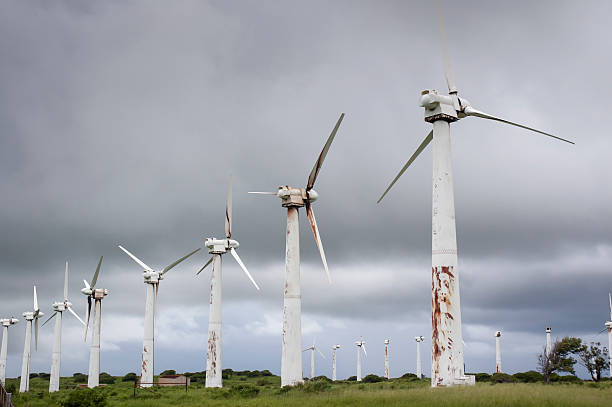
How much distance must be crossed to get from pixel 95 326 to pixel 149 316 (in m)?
13.5

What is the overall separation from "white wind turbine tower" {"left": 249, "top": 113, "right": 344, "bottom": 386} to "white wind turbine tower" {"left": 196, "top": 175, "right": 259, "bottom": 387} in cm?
1891

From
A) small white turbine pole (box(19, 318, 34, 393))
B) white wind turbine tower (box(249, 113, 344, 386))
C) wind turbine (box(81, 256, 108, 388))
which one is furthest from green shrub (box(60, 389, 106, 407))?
small white turbine pole (box(19, 318, 34, 393))

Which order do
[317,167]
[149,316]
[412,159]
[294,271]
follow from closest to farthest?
[412,159] < [294,271] < [317,167] < [149,316]

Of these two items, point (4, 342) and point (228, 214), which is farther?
point (4, 342)

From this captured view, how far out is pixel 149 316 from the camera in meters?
83.7

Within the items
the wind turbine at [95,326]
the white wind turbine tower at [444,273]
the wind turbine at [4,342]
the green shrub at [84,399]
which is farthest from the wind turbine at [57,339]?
the white wind turbine tower at [444,273]

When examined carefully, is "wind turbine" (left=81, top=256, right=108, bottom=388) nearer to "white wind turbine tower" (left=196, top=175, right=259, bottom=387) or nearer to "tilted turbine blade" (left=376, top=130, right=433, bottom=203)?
"white wind turbine tower" (left=196, top=175, right=259, bottom=387)

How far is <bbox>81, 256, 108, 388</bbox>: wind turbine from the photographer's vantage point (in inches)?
3506

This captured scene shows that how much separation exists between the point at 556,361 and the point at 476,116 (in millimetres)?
47693

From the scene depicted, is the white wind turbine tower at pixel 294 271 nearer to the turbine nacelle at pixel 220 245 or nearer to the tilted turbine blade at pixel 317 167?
the tilted turbine blade at pixel 317 167

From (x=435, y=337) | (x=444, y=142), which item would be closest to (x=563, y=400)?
(x=435, y=337)

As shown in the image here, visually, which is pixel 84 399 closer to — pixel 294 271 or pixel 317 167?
pixel 294 271

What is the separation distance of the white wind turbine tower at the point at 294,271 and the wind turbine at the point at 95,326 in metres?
49.9

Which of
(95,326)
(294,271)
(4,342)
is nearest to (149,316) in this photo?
(95,326)
